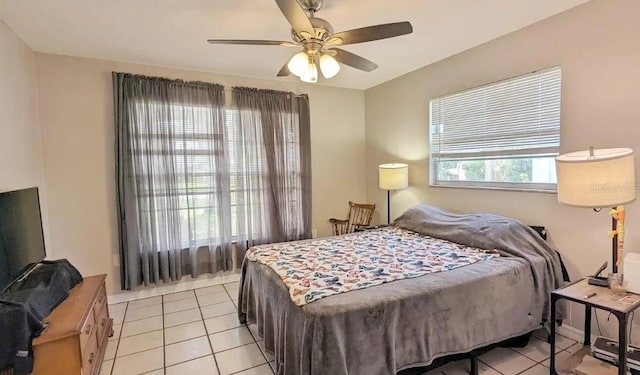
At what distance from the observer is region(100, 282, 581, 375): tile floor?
2129mm

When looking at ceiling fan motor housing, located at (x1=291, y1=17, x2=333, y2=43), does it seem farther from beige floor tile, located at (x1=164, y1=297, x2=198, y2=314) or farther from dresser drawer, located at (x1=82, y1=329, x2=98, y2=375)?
beige floor tile, located at (x1=164, y1=297, x2=198, y2=314)

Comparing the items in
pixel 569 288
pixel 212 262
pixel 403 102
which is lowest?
pixel 212 262

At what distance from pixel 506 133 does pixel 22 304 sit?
3.63 metres

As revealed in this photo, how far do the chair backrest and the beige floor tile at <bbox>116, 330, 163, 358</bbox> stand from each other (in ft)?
8.53

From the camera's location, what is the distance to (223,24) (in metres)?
2.46

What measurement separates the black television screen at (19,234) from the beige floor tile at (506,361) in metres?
3.09

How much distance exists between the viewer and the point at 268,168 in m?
3.88

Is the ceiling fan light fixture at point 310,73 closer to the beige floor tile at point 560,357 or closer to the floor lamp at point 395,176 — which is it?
the floor lamp at point 395,176

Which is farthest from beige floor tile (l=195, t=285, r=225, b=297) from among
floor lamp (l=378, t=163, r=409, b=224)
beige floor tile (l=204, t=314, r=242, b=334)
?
floor lamp (l=378, t=163, r=409, b=224)

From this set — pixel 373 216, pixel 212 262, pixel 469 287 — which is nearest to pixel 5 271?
pixel 212 262

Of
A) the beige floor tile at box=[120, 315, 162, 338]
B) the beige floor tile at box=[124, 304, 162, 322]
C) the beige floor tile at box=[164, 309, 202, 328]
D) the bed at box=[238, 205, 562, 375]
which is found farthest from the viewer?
the beige floor tile at box=[124, 304, 162, 322]

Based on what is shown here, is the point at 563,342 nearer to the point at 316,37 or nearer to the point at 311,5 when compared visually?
the point at 316,37

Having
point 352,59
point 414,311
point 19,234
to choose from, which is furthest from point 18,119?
point 414,311

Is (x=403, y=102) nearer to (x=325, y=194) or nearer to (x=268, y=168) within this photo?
(x=325, y=194)
